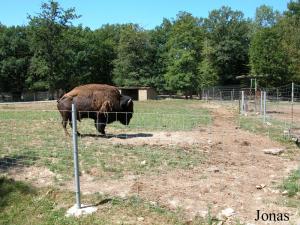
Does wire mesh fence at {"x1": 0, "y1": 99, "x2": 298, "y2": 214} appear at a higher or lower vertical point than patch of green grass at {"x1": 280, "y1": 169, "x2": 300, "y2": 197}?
higher

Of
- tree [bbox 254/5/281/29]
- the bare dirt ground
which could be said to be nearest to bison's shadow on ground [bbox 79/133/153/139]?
the bare dirt ground

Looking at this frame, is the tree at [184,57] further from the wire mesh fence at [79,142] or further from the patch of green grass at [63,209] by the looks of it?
the patch of green grass at [63,209]

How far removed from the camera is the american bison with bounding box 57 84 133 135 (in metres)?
13.3

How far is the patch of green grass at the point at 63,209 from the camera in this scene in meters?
6.16

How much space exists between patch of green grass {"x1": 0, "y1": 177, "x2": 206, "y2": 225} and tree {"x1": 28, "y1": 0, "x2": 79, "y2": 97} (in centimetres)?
4972

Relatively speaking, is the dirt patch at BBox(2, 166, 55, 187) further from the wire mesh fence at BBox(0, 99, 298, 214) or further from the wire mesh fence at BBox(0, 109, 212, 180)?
the wire mesh fence at BBox(0, 109, 212, 180)

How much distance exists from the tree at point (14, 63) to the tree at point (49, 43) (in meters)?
5.12

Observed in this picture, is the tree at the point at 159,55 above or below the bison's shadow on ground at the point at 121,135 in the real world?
above

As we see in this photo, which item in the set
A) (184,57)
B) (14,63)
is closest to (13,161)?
(184,57)

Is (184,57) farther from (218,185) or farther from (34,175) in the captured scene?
(218,185)

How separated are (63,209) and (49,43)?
2030 inches

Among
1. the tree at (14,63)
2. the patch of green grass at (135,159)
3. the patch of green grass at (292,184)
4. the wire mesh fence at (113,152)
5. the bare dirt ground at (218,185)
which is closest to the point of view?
the bare dirt ground at (218,185)

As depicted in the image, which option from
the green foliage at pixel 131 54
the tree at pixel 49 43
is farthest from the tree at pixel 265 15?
the tree at pixel 49 43

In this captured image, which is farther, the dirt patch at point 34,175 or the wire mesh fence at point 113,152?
the wire mesh fence at point 113,152
